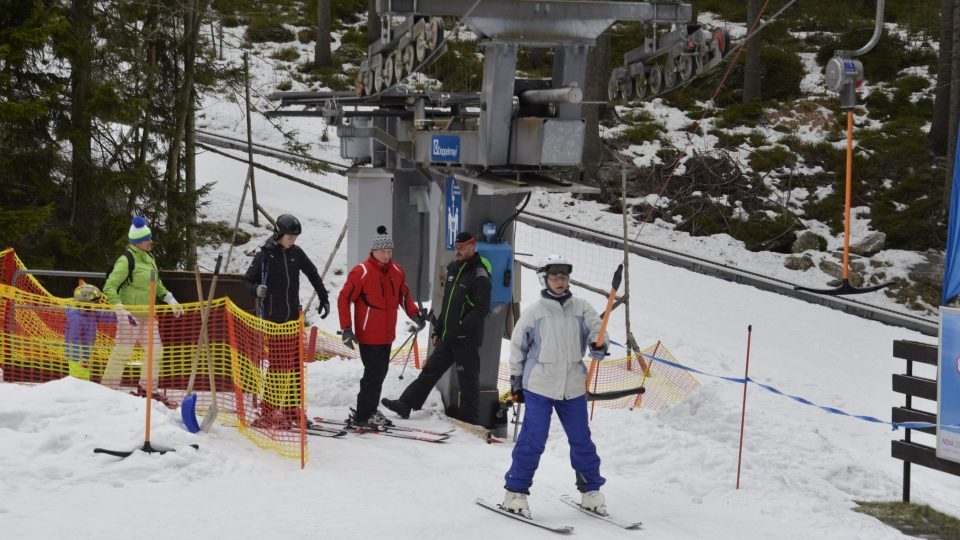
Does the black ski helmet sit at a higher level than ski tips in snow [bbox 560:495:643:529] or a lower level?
higher

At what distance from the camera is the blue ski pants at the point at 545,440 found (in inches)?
284

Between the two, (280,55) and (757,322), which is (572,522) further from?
(280,55)

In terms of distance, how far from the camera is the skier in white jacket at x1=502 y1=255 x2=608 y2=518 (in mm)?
7211

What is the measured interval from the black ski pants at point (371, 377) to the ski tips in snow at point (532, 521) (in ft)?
8.00

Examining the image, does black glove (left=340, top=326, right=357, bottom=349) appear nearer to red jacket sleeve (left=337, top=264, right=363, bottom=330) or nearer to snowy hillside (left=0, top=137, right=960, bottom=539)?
red jacket sleeve (left=337, top=264, right=363, bottom=330)

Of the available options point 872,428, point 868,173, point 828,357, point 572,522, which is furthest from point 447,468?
point 868,173

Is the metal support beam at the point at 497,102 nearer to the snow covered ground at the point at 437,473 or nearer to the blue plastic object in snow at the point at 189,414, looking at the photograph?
the snow covered ground at the point at 437,473

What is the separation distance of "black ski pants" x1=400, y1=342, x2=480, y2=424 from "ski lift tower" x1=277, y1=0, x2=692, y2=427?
23 cm

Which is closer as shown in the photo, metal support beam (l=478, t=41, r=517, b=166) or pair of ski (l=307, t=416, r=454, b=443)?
metal support beam (l=478, t=41, r=517, b=166)

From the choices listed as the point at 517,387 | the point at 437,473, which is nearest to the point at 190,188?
the point at 437,473

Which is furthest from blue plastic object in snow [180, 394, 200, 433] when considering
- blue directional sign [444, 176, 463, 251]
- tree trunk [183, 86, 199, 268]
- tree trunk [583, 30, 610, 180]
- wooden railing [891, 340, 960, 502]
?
tree trunk [583, 30, 610, 180]

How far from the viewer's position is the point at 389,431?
9.53m

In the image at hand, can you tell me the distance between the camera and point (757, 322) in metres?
15.5

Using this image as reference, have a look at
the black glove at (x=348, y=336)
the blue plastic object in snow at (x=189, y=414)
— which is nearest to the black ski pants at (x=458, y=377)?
the black glove at (x=348, y=336)
